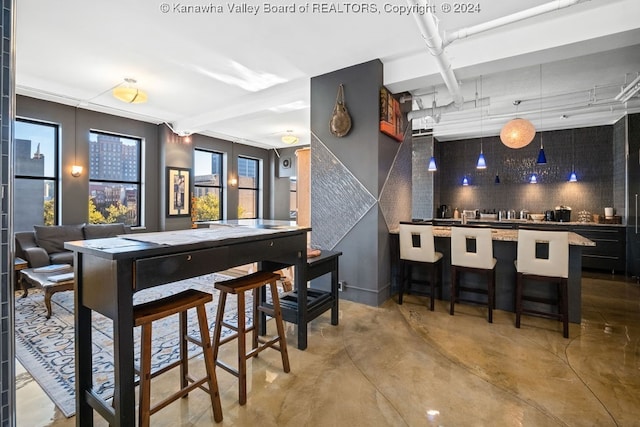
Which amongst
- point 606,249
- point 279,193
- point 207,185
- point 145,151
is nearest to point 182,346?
point 145,151

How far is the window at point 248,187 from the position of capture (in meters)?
8.93

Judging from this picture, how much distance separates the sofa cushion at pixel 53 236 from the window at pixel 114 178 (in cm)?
70

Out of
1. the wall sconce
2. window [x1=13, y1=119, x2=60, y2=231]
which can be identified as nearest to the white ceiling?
window [x1=13, y1=119, x2=60, y2=231]

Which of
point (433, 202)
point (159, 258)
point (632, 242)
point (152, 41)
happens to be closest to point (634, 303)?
point (632, 242)

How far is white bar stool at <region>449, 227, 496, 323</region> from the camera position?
3307 mm

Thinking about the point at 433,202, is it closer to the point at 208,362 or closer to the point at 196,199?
the point at 196,199

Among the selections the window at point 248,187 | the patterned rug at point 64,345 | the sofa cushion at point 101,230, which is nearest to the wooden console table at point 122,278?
the patterned rug at point 64,345

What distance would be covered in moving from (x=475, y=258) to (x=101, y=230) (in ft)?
20.1

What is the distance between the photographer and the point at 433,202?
23.6 feet

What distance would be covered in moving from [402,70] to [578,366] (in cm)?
338

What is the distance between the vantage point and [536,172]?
22.0 ft

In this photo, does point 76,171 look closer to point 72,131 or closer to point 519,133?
point 72,131

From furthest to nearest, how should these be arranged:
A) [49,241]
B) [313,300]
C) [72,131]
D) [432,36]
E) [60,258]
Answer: [72,131] < [49,241] < [60,258] < [313,300] < [432,36]

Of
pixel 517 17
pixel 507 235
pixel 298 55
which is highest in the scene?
pixel 298 55
